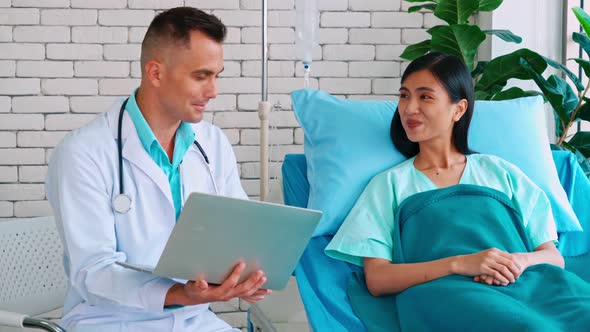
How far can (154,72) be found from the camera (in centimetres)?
184

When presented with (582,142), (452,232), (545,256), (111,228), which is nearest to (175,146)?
(111,228)

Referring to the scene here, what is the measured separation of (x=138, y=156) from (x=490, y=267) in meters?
0.88

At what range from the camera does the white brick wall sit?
3219 mm

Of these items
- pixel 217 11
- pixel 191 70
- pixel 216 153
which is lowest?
pixel 216 153

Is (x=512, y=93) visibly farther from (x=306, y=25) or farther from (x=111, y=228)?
(x=111, y=228)

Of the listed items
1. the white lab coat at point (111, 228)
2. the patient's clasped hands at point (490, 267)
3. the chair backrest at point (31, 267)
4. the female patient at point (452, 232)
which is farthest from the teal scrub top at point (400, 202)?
the chair backrest at point (31, 267)

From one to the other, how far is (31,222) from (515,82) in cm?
221

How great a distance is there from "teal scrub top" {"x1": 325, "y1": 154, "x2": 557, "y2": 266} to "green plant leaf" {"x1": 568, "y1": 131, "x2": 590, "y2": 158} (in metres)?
0.99

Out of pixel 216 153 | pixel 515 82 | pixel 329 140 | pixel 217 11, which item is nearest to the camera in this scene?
pixel 216 153

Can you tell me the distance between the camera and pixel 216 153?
203cm

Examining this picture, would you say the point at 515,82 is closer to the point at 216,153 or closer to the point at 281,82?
the point at 281,82

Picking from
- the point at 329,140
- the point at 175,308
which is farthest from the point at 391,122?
the point at 175,308

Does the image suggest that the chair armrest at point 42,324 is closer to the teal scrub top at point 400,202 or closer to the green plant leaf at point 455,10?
the teal scrub top at point 400,202

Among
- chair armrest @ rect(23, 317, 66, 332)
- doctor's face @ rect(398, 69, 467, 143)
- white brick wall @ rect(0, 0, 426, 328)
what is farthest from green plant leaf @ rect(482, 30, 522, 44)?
chair armrest @ rect(23, 317, 66, 332)
